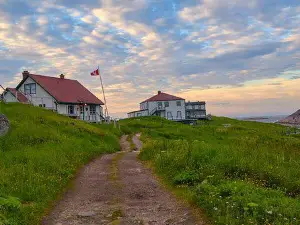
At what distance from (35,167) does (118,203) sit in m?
5.79

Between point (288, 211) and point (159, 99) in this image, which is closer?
point (288, 211)

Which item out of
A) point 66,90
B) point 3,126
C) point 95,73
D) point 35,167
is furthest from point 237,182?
point 66,90

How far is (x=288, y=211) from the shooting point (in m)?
8.42

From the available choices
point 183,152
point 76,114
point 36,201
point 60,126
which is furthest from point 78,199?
point 76,114

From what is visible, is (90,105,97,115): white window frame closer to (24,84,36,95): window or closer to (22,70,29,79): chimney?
(24,84,36,95): window

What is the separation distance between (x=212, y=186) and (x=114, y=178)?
592 cm

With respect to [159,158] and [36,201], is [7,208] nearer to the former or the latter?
[36,201]

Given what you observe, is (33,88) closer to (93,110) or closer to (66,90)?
(66,90)

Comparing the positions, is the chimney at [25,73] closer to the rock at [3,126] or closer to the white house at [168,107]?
the rock at [3,126]

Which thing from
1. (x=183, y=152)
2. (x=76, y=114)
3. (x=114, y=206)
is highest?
(x=76, y=114)

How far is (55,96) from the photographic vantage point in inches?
2114

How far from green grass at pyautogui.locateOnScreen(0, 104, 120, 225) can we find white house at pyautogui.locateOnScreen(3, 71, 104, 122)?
24.2m

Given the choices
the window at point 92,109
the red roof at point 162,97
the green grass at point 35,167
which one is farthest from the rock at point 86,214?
the red roof at point 162,97

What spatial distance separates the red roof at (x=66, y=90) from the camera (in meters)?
54.9
